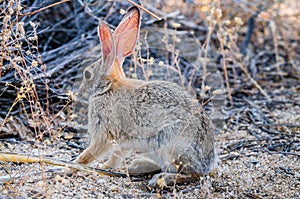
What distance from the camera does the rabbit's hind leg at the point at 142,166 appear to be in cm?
358

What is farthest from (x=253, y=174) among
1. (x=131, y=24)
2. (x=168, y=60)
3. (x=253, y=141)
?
(x=168, y=60)

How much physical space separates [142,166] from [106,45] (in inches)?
32.7

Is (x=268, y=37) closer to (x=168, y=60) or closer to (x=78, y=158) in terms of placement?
(x=168, y=60)

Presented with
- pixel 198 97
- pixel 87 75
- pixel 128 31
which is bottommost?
pixel 198 97

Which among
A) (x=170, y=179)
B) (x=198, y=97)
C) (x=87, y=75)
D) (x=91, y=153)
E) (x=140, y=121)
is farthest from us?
(x=198, y=97)

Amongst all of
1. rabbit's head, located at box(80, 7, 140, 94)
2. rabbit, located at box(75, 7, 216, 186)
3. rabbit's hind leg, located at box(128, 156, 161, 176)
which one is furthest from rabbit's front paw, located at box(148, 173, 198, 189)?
rabbit's head, located at box(80, 7, 140, 94)

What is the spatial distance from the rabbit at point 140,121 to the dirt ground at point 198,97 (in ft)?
0.50

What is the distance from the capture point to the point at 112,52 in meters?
3.54

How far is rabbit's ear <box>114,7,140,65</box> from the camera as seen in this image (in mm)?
3562

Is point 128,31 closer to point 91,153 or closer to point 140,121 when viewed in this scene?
point 140,121

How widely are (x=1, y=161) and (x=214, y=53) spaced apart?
321cm

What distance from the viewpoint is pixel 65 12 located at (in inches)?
205

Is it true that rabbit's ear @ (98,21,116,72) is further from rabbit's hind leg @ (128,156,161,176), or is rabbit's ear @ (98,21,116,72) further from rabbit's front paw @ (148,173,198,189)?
rabbit's front paw @ (148,173,198,189)

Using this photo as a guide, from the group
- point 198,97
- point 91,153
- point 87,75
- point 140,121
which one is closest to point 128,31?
point 87,75
